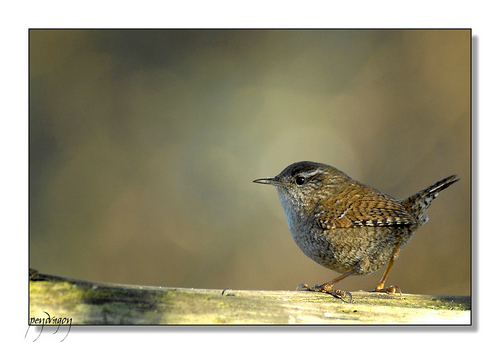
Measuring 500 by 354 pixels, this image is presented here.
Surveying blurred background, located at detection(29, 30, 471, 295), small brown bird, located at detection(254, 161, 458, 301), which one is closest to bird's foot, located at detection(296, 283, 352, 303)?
small brown bird, located at detection(254, 161, 458, 301)

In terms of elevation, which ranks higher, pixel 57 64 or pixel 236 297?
pixel 57 64

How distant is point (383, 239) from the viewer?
10.6ft

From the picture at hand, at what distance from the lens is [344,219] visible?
10.7 ft

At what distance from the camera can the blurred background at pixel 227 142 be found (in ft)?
13.6

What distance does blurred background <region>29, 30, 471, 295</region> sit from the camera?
13.6 feet

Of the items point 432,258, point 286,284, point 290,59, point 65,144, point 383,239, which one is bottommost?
point 286,284

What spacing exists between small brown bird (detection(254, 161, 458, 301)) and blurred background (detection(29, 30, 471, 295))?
78 cm

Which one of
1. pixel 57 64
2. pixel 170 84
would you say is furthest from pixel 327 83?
pixel 57 64

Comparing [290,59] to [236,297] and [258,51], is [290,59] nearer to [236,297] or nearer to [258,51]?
[258,51]

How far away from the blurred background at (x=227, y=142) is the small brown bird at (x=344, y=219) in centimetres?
78

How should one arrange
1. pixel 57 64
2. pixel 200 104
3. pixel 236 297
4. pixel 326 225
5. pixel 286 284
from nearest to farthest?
pixel 236 297, pixel 326 225, pixel 57 64, pixel 286 284, pixel 200 104

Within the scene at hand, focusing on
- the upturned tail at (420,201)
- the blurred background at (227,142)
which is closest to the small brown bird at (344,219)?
the upturned tail at (420,201)

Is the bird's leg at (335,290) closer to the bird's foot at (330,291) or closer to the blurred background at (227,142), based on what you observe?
the bird's foot at (330,291)

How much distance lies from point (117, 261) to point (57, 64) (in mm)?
1962
